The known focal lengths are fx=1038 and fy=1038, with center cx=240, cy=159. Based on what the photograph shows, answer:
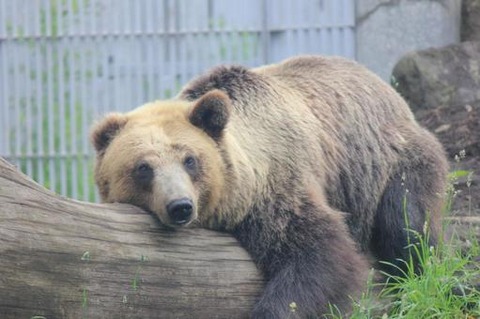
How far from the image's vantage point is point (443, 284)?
16.8 ft

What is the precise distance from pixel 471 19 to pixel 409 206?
14.0ft

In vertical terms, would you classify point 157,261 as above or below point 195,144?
below

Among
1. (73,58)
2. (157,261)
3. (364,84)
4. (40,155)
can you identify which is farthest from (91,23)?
(157,261)

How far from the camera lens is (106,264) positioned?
462cm

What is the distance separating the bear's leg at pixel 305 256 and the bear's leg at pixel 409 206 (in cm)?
70

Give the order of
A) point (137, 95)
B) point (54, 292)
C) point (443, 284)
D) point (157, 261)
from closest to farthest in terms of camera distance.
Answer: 1. point (54, 292)
2. point (157, 261)
3. point (443, 284)
4. point (137, 95)

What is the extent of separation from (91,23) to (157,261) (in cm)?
536

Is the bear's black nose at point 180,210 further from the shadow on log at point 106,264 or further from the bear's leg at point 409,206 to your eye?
the bear's leg at point 409,206

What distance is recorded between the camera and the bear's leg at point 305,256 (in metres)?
5.17

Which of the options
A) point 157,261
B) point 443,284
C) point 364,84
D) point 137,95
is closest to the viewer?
point 157,261

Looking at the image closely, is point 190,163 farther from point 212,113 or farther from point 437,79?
point 437,79

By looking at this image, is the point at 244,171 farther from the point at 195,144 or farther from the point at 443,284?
the point at 443,284

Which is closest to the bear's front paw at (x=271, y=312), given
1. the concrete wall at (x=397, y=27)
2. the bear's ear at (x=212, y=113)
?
the bear's ear at (x=212, y=113)

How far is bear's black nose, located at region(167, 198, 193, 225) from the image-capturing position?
4730 millimetres
